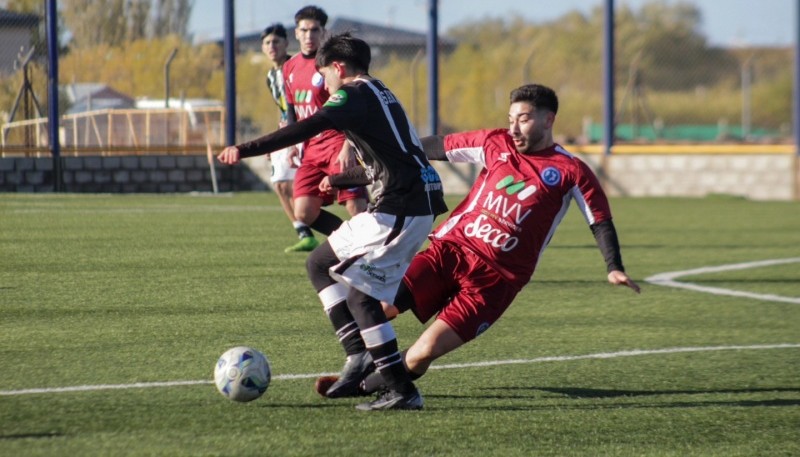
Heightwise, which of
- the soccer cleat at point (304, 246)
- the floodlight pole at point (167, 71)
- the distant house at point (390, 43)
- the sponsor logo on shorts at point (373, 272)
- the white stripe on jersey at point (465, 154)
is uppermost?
the distant house at point (390, 43)

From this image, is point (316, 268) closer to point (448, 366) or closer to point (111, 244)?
point (448, 366)

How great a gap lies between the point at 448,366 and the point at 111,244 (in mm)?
6305

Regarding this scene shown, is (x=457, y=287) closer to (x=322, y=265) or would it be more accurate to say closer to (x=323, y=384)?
(x=322, y=265)

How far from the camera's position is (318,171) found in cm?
1080

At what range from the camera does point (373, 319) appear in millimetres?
A: 5465

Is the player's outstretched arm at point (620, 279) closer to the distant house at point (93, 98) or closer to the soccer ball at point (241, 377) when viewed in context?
the soccer ball at point (241, 377)

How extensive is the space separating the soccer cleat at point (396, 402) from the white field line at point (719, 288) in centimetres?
464

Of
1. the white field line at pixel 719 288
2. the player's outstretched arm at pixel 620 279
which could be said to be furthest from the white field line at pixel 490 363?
the white field line at pixel 719 288

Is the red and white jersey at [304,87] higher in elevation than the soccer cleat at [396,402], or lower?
higher

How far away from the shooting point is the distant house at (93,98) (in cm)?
2130

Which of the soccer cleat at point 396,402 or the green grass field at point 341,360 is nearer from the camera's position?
the green grass field at point 341,360

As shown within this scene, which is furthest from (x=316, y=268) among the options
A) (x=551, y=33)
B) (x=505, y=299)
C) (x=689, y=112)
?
(x=689, y=112)

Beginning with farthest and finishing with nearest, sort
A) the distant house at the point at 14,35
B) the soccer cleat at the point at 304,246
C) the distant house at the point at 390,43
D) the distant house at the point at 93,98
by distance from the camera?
the distant house at the point at 390,43
the distant house at the point at 93,98
the distant house at the point at 14,35
the soccer cleat at the point at 304,246

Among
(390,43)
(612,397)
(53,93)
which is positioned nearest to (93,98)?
(53,93)
